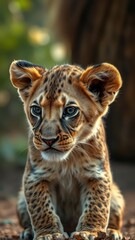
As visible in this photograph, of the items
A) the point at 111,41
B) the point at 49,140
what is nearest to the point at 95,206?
the point at 49,140

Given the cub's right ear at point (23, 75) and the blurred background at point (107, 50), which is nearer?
the cub's right ear at point (23, 75)

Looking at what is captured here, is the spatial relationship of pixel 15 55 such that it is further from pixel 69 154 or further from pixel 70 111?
pixel 70 111

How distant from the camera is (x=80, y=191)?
6.68 metres

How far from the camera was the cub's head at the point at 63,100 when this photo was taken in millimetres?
6062

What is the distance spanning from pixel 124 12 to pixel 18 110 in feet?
28.1

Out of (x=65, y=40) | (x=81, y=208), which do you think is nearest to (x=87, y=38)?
(x=65, y=40)

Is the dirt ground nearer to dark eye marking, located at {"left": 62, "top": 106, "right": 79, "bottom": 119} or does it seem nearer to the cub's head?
the cub's head

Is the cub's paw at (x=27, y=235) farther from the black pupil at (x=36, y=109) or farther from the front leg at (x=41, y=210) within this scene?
the black pupil at (x=36, y=109)

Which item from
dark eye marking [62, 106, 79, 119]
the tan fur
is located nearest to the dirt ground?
the tan fur

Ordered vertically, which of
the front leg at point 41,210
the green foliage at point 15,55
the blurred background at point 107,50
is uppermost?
the green foliage at point 15,55

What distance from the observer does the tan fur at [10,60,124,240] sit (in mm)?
6195

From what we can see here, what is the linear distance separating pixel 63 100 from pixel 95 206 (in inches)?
40.8

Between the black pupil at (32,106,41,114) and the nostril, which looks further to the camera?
the black pupil at (32,106,41,114)

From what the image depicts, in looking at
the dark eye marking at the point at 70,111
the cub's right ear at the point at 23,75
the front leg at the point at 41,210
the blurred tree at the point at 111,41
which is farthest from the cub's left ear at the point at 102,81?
the blurred tree at the point at 111,41
